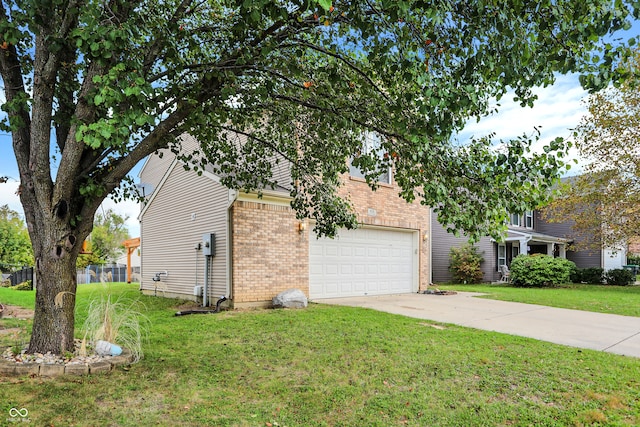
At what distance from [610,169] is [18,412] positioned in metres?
20.4

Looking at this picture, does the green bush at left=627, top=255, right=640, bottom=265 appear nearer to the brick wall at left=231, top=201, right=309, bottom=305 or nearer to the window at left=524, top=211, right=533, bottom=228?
the window at left=524, top=211, right=533, bottom=228

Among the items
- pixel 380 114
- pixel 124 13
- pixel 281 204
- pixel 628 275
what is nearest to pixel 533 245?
pixel 628 275

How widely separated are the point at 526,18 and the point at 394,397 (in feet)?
12.5

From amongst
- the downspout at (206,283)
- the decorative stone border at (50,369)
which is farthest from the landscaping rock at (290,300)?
the decorative stone border at (50,369)

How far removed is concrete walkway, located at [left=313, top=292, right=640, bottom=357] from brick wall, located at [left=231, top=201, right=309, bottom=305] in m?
1.46

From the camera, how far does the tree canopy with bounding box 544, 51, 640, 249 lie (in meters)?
16.5

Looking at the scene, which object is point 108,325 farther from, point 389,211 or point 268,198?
point 389,211

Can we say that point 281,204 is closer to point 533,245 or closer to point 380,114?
point 380,114

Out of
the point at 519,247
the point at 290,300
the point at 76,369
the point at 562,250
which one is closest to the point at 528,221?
the point at 562,250

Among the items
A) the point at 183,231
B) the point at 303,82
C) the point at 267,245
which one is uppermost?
the point at 303,82

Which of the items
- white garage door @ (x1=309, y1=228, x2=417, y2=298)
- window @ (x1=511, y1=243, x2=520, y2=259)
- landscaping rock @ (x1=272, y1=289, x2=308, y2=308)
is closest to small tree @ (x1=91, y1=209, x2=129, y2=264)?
white garage door @ (x1=309, y1=228, x2=417, y2=298)

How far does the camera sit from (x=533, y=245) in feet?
82.0

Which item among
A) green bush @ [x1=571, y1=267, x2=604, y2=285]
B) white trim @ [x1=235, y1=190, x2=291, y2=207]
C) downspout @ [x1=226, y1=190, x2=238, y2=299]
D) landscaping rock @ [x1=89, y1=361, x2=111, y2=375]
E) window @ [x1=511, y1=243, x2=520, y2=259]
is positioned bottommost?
green bush @ [x1=571, y1=267, x2=604, y2=285]

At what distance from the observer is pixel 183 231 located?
11844 millimetres
